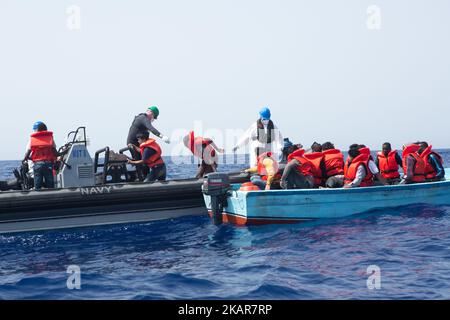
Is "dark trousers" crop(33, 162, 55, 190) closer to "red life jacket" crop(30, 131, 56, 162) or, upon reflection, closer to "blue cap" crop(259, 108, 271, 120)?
"red life jacket" crop(30, 131, 56, 162)

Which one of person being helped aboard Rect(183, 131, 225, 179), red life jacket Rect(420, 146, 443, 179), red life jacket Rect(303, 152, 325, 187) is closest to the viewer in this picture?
red life jacket Rect(303, 152, 325, 187)

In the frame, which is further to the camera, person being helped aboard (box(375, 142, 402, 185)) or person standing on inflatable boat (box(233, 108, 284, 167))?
person being helped aboard (box(375, 142, 402, 185))

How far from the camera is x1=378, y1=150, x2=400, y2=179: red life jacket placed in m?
12.5

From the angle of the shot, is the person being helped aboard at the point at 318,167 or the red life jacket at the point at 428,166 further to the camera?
the red life jacket at the point at 428,166

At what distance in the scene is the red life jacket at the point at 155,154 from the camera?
1195 cm

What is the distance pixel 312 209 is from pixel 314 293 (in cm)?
433

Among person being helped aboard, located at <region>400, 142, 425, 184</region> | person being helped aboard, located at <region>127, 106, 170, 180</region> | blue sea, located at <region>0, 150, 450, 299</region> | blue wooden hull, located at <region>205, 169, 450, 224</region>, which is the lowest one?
blue sea, located at <region>0, 150, 450, 299</region>

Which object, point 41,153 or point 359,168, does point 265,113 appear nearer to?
point 359,168

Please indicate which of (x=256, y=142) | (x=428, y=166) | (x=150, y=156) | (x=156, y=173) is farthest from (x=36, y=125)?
(x=428, y=166)

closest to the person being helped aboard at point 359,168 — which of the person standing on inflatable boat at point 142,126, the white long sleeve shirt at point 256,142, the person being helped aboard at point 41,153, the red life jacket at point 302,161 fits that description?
the red life jacket at point 302,161

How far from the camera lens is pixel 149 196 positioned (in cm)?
1173

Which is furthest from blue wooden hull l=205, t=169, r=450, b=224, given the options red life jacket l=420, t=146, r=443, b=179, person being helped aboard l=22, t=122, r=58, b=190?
person being helped aboard l=22, t=122, r=58, b=190

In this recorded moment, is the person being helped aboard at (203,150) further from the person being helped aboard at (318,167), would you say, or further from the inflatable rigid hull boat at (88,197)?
the person being helped aboard at (318,167)
